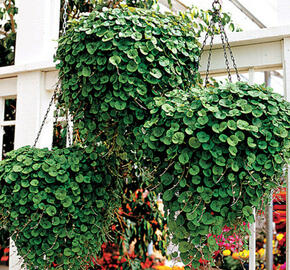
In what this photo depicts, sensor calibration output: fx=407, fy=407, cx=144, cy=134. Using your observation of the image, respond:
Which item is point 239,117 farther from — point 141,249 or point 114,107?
point 141,249

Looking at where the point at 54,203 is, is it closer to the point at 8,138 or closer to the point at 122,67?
the point at 122,67

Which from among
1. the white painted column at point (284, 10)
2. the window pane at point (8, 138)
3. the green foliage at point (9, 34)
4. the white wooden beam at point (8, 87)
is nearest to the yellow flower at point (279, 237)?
the white painted column at point (284, 10)

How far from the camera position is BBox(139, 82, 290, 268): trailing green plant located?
1.01 meters

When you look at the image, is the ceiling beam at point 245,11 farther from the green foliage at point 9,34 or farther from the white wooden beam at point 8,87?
the white wooden beam at point 8,87

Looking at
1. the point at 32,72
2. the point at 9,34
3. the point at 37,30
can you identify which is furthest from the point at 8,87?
the point at 9,34

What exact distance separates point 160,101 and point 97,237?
0.55 metres

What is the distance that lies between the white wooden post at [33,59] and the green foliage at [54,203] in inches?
18.7

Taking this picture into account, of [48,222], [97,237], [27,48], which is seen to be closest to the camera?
[48,222]

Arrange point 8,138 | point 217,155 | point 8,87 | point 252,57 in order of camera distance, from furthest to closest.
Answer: point 8,138, point 8,87, point 252,57, point 217,155

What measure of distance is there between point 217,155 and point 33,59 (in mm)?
1173

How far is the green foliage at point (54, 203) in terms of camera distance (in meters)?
1.26

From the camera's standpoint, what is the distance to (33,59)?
1870 millimetres

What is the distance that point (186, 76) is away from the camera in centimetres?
127

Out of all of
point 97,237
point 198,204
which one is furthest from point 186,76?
point 97,237
